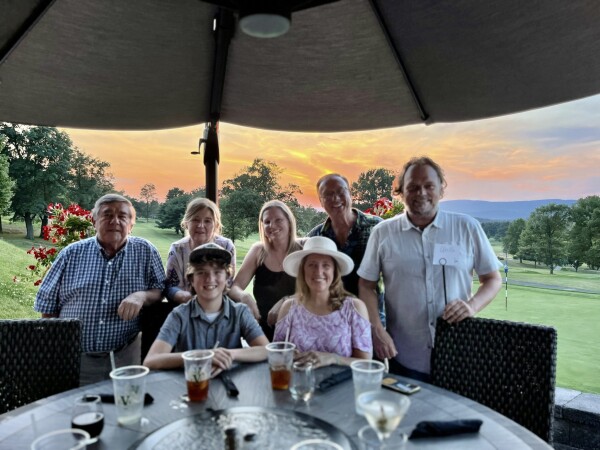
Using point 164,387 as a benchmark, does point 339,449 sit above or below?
above

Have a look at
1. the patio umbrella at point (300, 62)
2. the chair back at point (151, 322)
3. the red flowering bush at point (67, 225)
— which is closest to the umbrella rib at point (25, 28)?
the patio umbrella at point (300, 62)

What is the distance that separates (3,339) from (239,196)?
366cm

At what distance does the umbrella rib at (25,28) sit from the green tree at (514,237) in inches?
144

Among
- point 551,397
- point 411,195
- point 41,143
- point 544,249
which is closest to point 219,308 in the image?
point 411,195

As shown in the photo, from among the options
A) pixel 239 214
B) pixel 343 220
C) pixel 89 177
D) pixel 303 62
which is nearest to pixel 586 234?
pixel 343 220

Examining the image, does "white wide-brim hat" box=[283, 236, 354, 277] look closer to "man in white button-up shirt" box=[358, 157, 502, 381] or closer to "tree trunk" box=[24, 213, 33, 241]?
"man in white button-up shirt" box=[358, 157, 502, 381]

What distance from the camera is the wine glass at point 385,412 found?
1108 millimetres

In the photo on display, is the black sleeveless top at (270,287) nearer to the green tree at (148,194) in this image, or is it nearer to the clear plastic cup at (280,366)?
the clear plastic cup at (280,366)

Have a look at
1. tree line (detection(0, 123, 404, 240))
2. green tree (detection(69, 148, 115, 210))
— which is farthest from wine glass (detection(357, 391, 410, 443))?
green tree (detection(69, 148, 115, 210))

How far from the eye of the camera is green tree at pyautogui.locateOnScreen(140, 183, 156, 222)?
4.32 metres

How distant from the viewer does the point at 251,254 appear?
10.2 feet

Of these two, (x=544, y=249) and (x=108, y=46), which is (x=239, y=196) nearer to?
(x=108, y=46)

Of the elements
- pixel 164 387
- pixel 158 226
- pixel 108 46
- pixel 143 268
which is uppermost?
pixel 108 46

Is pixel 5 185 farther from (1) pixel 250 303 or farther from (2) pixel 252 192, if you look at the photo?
(1) pixel 250 303
